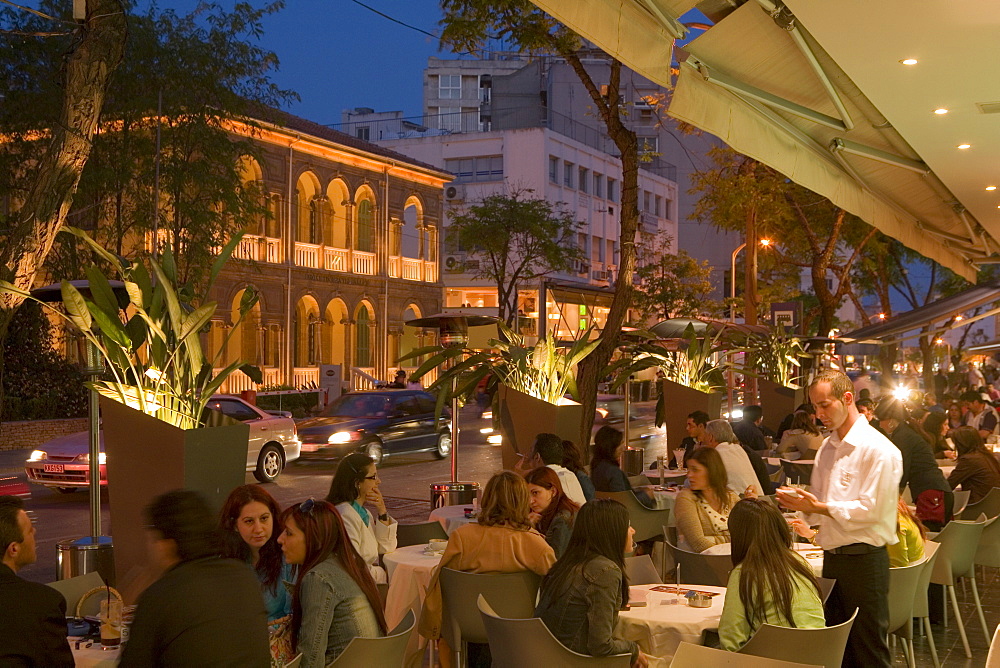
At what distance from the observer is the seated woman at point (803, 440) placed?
1381 cm

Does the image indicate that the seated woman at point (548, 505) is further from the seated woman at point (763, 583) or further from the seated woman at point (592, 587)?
the seated woman at point (763, 583)

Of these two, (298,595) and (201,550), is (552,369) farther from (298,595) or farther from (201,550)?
(201,550)

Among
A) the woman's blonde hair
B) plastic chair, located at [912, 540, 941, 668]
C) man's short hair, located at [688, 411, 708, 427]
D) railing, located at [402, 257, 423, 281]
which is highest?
railing, located at [402, 257, 423, 281]

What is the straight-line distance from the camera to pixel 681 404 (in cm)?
1534

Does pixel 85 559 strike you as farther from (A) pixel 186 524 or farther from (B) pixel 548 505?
(A) pixel 186 524

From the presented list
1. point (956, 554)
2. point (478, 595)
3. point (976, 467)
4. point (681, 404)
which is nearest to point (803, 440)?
point (681, 404)

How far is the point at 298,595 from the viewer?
4.82 m

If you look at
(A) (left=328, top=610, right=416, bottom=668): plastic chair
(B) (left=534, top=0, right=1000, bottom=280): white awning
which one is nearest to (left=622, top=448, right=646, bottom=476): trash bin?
(B) (left=534, top=0, right=1000, bottom=280): white awning

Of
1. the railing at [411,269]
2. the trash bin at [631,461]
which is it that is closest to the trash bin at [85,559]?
the trash bin at [631,461]

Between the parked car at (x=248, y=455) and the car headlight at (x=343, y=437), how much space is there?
76 cm

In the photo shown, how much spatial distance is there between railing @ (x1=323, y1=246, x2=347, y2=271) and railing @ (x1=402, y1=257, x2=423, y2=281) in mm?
3887

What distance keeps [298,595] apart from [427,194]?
137 ft

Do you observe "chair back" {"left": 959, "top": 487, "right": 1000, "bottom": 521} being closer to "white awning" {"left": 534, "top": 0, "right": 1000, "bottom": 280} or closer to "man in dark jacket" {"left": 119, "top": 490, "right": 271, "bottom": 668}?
"white awning" {"left": 534, "top": 0, "right": 1000, "bottom": 280}

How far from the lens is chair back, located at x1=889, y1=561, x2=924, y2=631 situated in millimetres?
6305
